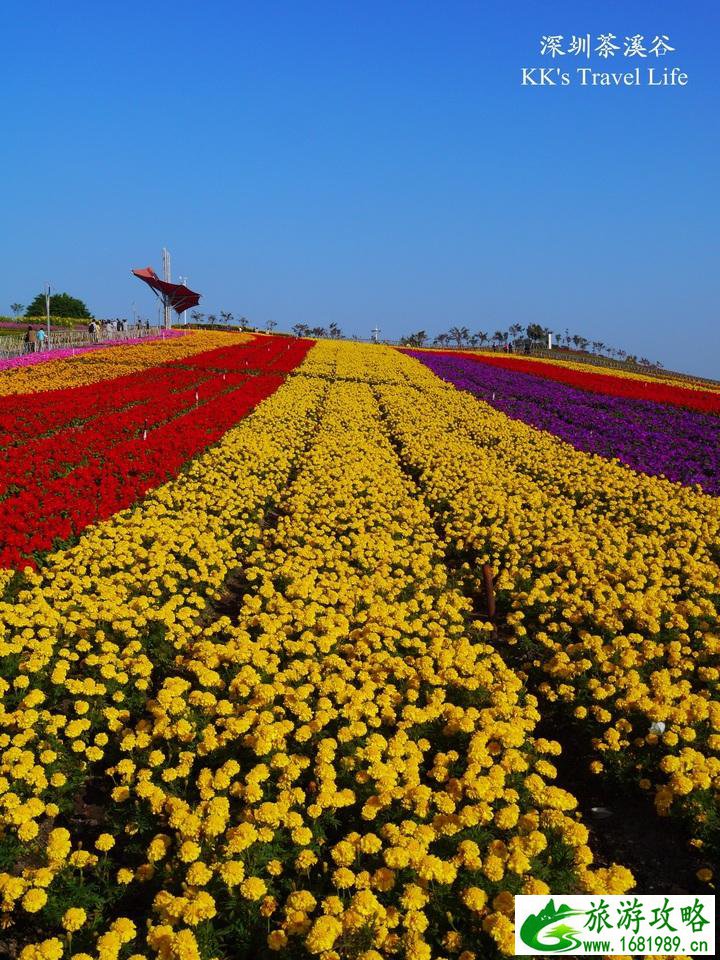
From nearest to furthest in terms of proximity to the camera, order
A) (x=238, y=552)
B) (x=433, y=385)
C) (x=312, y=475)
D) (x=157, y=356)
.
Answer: (x=238, y=552)
(x=312, y=475)
(x=433, y=385)
(x=157, y=356)

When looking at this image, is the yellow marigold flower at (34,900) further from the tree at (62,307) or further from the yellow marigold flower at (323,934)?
the tree at (62,307)

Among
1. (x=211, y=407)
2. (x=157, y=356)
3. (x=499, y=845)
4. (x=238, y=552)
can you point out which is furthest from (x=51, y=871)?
(x=157, y=356)

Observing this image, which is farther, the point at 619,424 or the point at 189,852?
the point at 619,424

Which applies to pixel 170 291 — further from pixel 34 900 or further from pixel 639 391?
pixel 34 900

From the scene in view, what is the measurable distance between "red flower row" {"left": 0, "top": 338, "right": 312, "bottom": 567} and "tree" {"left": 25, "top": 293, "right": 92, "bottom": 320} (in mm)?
80840

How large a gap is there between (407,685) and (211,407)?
16604 mm

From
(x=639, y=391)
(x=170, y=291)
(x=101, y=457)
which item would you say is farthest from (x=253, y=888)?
(x=170, y=291)

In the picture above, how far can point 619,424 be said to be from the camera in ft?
76.0

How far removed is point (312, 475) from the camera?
48.0ft

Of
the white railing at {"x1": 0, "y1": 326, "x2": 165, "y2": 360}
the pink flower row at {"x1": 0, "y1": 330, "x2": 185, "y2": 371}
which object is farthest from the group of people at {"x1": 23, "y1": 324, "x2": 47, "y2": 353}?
the pink flower row at {"x1": 0, "y1": 330, "x2": 185, "y2": 371}

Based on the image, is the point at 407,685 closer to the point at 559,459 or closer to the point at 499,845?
the point at 499,845

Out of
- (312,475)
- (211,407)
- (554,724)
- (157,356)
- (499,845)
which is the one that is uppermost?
(157,356)

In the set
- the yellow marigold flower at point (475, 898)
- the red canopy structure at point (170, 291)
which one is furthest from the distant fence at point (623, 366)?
the yellow marigold flower at point (475, 898)

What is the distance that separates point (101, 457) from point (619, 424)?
17.4 meters
